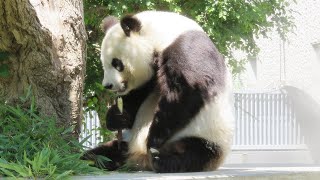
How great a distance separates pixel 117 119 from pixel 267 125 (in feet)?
34.8

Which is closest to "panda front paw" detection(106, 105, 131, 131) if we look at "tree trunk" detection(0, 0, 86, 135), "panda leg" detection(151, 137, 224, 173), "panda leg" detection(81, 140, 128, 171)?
"panda leg" detection(81, 140, 128, 171)

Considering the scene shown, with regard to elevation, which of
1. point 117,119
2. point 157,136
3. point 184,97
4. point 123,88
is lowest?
point 157,136

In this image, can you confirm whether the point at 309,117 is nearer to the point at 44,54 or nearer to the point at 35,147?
the point at 44,54

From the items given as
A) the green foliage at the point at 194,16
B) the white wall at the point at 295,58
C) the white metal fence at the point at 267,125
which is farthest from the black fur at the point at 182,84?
the white wall at the point at 295,58

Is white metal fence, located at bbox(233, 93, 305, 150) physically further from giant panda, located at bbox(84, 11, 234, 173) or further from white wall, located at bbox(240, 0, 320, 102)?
giant panda, located at bbox(84, 11, 234, 173)

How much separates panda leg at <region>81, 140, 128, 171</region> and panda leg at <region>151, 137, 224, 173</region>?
39 centimetres

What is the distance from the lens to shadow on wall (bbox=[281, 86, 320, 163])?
10.7 meters

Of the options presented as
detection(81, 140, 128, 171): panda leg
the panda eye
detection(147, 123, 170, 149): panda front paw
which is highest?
the panda eye

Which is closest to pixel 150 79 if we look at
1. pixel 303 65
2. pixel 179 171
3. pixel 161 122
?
pixel 161 122

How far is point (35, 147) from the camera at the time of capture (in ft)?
12.2

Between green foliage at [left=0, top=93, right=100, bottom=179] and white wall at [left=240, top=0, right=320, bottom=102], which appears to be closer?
green foliage at [left=0, top=93, right=100, bottom=179]

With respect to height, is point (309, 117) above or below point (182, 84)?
above

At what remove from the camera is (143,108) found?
443 centimetres

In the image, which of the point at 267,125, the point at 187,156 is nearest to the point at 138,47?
the point at 187,156
